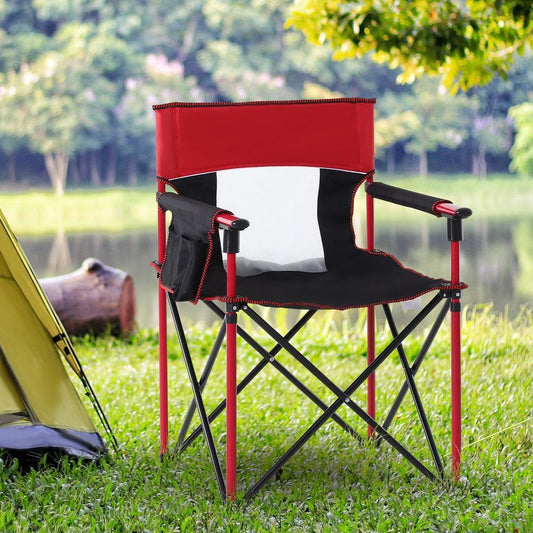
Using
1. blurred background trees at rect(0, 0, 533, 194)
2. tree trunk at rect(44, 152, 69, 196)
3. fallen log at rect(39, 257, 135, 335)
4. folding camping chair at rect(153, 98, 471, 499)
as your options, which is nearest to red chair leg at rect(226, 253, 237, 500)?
folding camping chair at rect(153, 98, 471, 499)

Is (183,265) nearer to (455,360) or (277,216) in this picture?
(277,216)

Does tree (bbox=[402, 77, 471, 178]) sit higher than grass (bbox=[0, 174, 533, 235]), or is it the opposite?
tree (bbox=[402, 77, 471, 178])

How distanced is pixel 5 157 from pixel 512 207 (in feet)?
36.0

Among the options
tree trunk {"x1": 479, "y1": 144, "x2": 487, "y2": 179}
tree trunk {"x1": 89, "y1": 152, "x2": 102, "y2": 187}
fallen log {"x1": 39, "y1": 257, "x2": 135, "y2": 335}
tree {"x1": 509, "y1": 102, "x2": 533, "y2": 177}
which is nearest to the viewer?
fallen log {"x1": 39, "y1": 257, "x2": 135, "y2": 335}

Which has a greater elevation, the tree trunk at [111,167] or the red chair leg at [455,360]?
the red chair leg at [455,360]

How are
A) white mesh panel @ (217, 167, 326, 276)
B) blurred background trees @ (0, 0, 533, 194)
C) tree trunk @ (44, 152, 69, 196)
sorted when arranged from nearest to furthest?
white mesh panel @ (217, 167, 326, 276) → blurred background trees @ (0, 0, 533, 194) → tree trunk @ (44, 152, 69, 196)

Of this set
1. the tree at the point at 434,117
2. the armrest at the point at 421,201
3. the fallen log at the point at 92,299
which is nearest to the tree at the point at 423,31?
the fallen log at the point at 92,299

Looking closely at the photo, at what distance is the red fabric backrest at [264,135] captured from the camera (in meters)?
2.23

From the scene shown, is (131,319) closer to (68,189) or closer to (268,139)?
(268,139)

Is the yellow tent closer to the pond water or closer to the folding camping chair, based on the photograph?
the folding camping chair

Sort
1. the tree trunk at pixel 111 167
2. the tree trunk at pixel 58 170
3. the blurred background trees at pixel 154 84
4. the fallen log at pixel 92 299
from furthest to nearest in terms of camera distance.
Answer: the tree trunk at pixel 111 167 → the tree trunk at pixel 58 170 → the blurred background trees at pixel 154 84 → the fallen log at pixel 92 299

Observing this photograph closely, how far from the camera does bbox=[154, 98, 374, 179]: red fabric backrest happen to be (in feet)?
7.32

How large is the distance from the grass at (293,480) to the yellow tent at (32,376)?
77 mm

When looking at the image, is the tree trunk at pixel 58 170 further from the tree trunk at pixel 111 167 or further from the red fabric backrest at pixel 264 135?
the red fabric backrest at pixel 264 135
